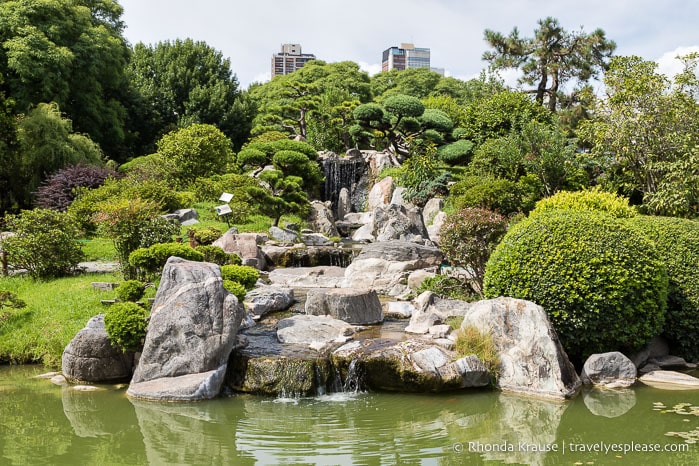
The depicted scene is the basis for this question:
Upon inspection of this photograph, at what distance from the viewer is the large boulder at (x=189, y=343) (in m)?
7.11

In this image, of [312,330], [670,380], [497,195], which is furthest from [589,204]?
[312,330]

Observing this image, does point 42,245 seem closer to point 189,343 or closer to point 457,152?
point 189,343

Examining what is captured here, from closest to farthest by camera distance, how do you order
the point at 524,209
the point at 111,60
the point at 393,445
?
the point at 393,445, the point at 524,209, the point at 111,60

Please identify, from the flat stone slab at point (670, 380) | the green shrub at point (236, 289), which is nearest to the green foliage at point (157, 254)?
the green shrub at point (236, 289)

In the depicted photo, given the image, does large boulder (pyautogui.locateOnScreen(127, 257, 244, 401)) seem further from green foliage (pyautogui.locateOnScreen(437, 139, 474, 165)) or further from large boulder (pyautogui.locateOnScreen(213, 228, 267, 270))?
green foliage (pyautogui.locateOnScreen(437, 139, 474, 165))

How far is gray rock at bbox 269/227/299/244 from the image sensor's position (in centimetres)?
1774

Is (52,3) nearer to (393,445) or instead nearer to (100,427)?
(100,427)

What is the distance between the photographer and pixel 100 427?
20.3 ft

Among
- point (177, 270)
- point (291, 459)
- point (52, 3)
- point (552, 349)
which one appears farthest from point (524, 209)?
point (52, 3)

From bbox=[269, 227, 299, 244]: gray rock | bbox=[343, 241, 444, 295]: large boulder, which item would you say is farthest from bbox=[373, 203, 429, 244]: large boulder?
bbox=[343, 241, 444, 295]: large boulder

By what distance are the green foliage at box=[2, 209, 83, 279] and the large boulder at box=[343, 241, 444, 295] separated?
5.94m

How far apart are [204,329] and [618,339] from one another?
18.4 ft

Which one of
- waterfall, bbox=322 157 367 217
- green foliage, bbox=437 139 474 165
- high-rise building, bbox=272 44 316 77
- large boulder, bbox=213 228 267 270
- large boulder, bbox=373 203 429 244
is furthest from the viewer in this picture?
high-rise building, bbox=272 44 316 77

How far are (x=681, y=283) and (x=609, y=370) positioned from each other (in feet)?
6.61
